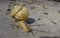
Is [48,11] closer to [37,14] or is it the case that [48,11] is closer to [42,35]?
[37,14]

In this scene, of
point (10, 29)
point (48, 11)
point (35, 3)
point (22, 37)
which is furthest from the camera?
point (35, 3)

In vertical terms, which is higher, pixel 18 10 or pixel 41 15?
pixel 18 10

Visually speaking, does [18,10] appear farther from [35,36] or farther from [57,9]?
[57,9]

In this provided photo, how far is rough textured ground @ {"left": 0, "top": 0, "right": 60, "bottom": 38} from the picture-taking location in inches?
177

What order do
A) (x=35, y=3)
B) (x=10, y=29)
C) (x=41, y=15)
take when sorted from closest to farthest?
(x=10, y=29)
(x=41, y=15)
(x=35, y=3)

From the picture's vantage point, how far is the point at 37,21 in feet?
17.5

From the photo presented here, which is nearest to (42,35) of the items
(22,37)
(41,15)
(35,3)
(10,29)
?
(22,37)

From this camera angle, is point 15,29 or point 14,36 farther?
point 15,29

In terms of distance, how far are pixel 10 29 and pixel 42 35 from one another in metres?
0.81

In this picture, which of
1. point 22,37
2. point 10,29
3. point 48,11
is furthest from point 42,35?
point 48,11

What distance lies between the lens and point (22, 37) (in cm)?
432

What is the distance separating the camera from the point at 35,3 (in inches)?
285

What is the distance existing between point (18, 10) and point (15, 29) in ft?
1.78

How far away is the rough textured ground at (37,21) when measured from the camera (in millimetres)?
4504
